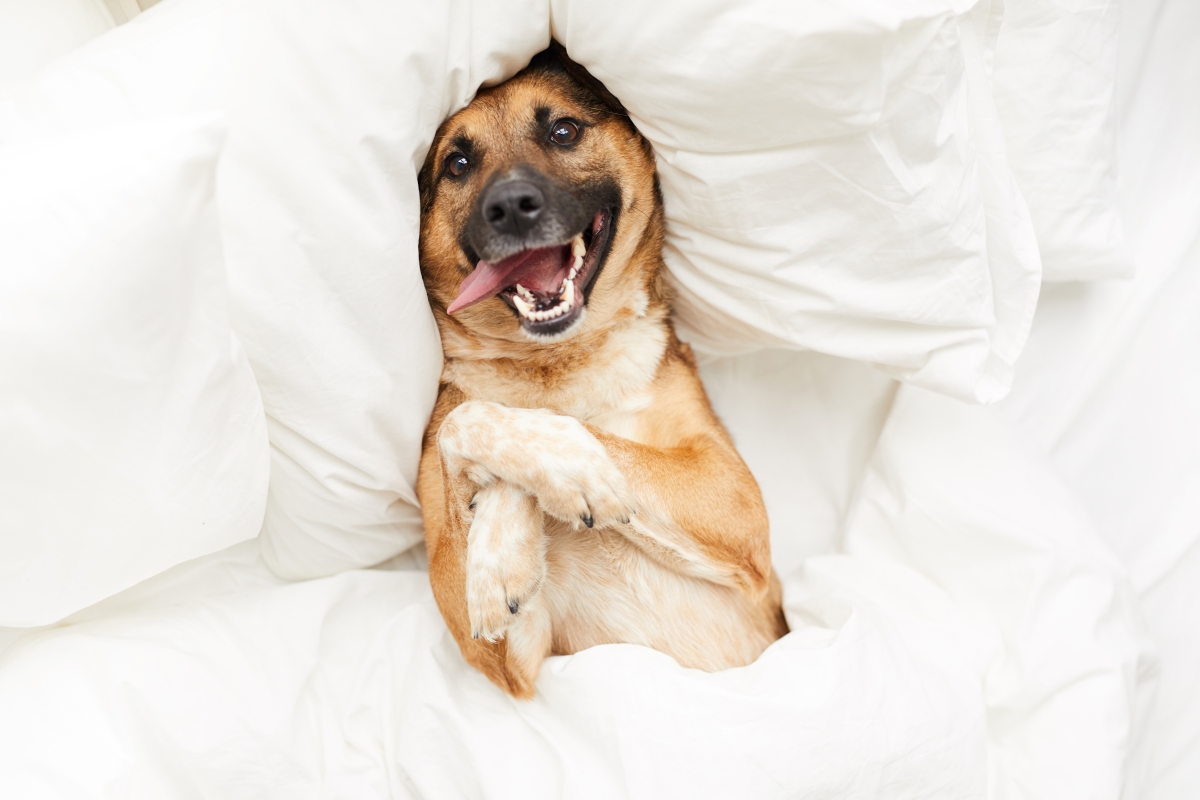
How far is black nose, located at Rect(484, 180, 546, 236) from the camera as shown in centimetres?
154

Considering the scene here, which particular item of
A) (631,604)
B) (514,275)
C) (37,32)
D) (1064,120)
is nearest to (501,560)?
(631,604)

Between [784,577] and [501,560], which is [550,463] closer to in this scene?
[501,560]

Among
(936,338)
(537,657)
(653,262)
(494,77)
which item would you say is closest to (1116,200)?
(936,338)

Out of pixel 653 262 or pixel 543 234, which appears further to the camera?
pixel 653 262

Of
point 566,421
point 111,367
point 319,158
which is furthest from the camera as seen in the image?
point 566,421

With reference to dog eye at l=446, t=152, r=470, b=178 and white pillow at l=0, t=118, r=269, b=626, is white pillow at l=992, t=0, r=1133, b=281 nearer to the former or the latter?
dog eye at l=446, t=152, r=470, b=178

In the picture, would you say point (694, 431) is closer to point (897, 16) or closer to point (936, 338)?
point (936, 338)

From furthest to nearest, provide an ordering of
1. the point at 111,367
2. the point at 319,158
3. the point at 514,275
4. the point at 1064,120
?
1. the point at 1064,120
2. the point at 514,275
3. the point at 319,158
4. the point at 111,367

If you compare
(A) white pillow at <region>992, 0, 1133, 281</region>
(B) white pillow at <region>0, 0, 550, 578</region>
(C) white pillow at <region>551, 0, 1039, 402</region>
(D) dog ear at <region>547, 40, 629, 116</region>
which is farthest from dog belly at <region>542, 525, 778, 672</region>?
(A) white pillow at <region>992, 0, 1133, 281</region>

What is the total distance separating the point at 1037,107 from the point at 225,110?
1.81 m

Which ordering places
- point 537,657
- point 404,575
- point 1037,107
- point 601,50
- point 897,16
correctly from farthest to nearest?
point 404,575 < point 1037,107 < point 537,657 < point 601,50 < point 897,16

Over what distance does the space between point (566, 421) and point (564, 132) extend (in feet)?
2.34

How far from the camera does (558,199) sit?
5.30 ft

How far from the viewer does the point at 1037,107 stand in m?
1.84
